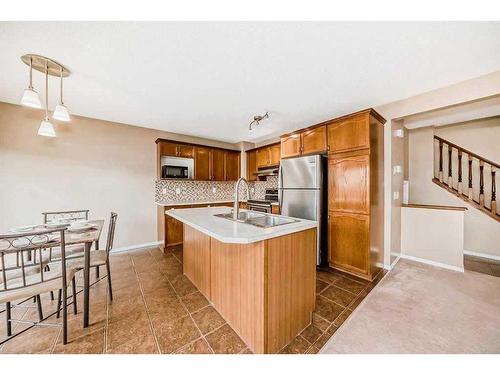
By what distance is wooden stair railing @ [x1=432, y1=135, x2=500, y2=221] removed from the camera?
318 cm

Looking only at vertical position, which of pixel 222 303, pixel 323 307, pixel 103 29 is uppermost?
pixel 103 29

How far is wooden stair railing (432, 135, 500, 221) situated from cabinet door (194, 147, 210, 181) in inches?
183

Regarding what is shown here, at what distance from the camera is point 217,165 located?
14.9 feet

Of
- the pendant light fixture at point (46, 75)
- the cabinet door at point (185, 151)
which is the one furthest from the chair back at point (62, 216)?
the cabinet door at point (185, 151)

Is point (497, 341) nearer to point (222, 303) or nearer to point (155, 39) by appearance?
point (222, 303)

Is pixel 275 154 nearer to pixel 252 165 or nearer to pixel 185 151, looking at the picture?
pixel 252 165

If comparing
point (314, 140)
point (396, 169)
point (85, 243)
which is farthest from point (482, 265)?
point (85, 243)

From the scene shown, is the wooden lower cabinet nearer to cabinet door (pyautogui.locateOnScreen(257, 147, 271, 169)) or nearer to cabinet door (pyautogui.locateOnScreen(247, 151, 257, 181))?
cabinet door (pyautogui.locateOnScreen(257, 147, 271, 169))

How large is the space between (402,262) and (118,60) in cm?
443

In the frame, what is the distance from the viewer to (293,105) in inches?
108

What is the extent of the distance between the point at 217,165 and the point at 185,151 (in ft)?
2.73

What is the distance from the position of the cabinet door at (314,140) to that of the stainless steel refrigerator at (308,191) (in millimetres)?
175
